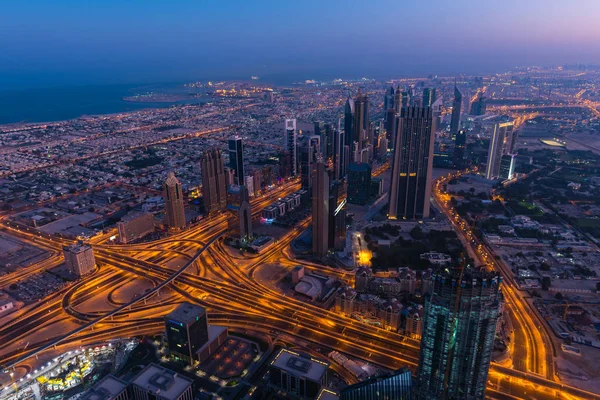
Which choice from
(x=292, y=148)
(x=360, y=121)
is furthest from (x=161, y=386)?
(x=360, y=121)

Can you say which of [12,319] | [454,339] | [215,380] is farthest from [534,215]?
[12,319]

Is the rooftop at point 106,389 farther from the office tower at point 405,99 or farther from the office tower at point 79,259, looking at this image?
the office tower at point 405,99

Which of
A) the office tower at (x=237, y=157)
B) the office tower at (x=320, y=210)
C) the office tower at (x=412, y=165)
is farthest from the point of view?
the office tower at (x=237, y=157)

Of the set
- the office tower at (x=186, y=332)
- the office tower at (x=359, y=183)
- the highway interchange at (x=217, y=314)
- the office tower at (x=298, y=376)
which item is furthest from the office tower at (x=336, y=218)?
the office tower at (x=298, y=376)

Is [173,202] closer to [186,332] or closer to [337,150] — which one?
[186,332]

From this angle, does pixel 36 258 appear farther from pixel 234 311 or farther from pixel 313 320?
pixel 313 320
